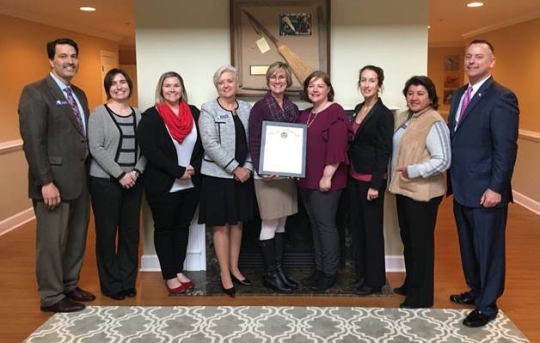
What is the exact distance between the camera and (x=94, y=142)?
303 centimetres

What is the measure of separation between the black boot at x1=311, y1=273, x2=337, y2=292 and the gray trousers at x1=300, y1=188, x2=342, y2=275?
3 cm

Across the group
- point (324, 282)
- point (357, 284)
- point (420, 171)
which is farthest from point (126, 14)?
point (420, 171)

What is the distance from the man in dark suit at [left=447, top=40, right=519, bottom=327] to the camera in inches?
103

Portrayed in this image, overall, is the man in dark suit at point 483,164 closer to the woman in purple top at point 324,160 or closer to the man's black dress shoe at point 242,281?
the woman in purple top at point 324,160

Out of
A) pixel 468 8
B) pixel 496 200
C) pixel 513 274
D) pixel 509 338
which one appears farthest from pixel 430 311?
pixel 468 8

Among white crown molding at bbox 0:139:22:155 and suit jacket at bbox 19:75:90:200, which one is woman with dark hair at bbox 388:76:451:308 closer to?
suit jacket at bbox 19:75:90:200

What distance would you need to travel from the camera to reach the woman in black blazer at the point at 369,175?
2.99m

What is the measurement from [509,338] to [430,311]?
0.46 meters

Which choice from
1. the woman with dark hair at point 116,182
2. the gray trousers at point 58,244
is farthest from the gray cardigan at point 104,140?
the gray trousers at point 58,244

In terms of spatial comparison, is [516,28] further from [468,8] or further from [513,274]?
[513,274]

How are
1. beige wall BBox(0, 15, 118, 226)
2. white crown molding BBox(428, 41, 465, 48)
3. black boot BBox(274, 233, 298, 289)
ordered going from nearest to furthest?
black boot BBox(274, 233, 298, 289) < beige wall BBox(0, 15, 118, 226) < white crown molding BBox(428, 41, 465, 48)

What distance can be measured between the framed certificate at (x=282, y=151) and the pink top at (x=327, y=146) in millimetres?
78

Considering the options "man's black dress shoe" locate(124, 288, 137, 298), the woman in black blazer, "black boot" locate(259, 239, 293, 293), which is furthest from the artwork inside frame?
"man's black dress shoe" locate(124, 288, 137, 298)

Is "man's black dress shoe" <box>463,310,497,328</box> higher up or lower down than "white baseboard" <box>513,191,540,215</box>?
lower down
